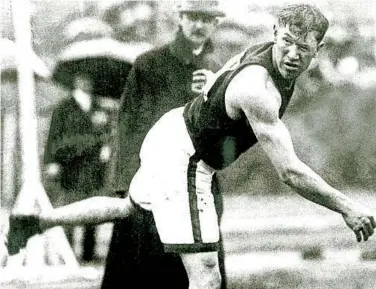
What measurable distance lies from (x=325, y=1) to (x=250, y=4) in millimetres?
347

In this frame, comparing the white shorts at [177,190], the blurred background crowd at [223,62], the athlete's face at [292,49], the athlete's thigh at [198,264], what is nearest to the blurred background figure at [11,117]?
the blurred background crowd at [223,62]

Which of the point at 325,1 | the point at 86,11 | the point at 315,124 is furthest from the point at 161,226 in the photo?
the point at 325,1

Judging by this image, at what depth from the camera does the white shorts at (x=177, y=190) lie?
10.1ft

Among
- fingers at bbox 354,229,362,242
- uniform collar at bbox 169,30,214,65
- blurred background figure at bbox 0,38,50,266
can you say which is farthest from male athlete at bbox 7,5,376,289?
blurred background figure at bbox 0,38,50,266

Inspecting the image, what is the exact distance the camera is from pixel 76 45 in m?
3.24

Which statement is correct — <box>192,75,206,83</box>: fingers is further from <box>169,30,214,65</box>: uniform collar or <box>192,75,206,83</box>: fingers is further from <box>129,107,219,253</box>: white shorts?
<box>129,107,219,253</box>: white shorts

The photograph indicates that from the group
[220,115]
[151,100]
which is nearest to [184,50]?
[151,100]

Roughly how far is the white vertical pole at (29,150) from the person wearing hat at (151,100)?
0.80 ft

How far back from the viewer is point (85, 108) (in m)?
3.25

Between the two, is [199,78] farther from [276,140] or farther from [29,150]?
[29,150]

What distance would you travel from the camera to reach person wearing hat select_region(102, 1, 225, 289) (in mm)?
3156

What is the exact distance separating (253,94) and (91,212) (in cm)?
91

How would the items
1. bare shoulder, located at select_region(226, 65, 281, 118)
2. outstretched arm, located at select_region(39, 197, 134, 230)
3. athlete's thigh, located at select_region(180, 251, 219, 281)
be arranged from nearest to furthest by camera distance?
bare shoulder, located at select_region(226, 65, 281, 118) < athlete's thigh, located at select_region(180, 251, 219, 281) < outstretched arm, located at select_region(39, 197, 134, 230)

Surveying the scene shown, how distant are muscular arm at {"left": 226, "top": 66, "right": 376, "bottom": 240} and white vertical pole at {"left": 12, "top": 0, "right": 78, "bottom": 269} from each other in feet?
3.08
